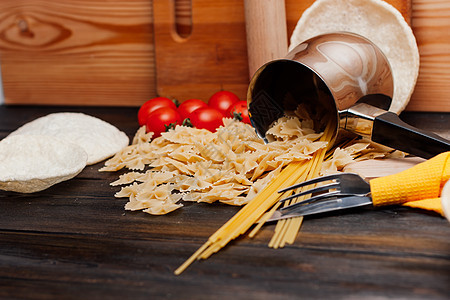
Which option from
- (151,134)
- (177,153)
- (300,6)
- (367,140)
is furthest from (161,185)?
(300,6)

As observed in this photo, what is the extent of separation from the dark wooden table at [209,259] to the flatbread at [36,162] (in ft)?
0.21

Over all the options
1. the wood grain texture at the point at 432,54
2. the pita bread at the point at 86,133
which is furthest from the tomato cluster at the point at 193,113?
the wood grain texture at the point at 432,54

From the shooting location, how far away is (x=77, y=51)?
1870 mm

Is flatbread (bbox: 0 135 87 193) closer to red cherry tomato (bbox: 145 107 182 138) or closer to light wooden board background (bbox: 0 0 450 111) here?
red cherry tomato (bbox: 145 107 182 138)

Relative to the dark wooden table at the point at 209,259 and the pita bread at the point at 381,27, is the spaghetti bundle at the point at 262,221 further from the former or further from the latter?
the pita bread at the point at 381,27

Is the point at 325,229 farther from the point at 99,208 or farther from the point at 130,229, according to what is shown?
the point at 99,208

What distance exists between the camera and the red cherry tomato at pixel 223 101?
1.51 meters

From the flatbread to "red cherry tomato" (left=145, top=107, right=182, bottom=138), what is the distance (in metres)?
0.29

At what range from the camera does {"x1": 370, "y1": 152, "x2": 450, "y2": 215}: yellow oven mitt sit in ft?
2.83

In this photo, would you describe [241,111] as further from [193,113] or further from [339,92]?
[339,92]

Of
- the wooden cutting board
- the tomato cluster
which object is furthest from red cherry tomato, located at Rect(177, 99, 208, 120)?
the wooden cutting board

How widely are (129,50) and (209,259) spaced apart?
47.8 inches

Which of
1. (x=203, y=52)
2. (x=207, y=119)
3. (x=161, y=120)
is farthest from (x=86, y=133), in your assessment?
(x=203, y=52)

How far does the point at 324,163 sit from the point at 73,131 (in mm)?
655
